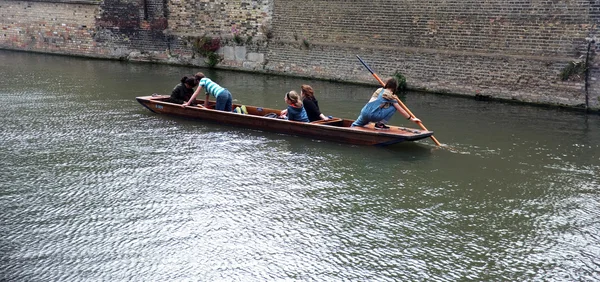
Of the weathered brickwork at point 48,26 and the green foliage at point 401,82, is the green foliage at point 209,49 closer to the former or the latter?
the weathered brickwork at point 48,26

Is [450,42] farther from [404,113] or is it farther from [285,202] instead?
[285,202]

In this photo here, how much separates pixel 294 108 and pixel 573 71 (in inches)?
230

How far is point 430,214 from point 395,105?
8.03 ft

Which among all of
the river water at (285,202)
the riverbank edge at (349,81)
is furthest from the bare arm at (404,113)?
the riverbank edge at (349,81)

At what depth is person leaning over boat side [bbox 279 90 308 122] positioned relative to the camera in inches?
297

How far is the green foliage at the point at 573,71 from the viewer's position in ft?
33.3

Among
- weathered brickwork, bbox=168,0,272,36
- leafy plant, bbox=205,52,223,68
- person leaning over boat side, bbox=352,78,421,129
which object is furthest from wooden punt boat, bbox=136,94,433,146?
leafy plant, bbox=205,52,223,68

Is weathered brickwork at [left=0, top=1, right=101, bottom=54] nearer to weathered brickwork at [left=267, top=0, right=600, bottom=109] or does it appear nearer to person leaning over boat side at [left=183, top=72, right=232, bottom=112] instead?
weathered brickwork at [left=267, top=0, right=600, bottom=109]

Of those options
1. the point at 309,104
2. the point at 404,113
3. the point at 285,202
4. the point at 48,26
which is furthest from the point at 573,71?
the point at 48,26

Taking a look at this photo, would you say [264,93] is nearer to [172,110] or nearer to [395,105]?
[172,110]

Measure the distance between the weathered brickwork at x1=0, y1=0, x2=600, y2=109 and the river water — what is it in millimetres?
2119

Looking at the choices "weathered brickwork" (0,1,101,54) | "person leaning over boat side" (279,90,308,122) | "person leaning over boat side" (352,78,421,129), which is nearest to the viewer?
"person leaning over boat side" (352,78,421,129)

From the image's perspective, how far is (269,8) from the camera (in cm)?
1499

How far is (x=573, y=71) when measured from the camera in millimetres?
10234
